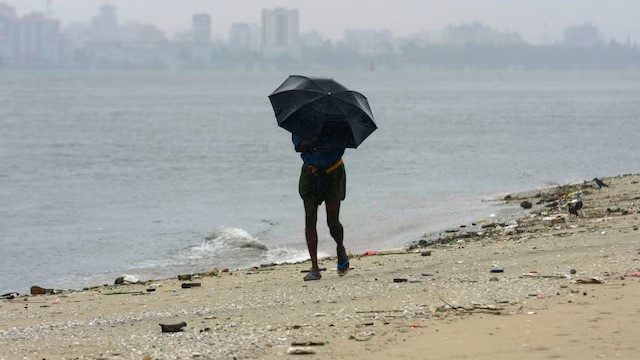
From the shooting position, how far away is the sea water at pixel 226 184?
16953 mm

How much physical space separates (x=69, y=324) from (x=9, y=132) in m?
47.8

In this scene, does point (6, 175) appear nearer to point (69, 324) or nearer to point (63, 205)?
point (63, 205)

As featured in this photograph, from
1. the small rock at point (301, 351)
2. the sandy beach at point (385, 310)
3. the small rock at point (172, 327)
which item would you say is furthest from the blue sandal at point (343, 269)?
the small rock at point (301, 351)

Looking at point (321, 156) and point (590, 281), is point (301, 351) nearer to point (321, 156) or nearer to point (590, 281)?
point (590, 281)

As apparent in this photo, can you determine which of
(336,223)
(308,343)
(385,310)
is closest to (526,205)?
(336,223)

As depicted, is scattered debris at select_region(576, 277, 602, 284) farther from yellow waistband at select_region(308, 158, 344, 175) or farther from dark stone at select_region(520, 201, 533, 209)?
dark stone at select_region(520, 201, 533, 209)

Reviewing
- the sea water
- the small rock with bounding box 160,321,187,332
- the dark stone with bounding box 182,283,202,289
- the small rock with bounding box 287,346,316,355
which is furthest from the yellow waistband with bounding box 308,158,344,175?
the sea water

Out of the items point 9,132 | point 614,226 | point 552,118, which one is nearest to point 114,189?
point 614,226

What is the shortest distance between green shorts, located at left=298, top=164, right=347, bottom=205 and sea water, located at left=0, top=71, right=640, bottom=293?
5.37 meters

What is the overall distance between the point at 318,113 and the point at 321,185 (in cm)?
68

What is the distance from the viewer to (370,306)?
8.41m

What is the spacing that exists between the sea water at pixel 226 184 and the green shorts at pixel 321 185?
5.37 meters

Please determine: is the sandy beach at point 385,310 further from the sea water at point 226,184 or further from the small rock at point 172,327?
the sea water at point 226,184

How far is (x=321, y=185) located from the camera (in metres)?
9.93
